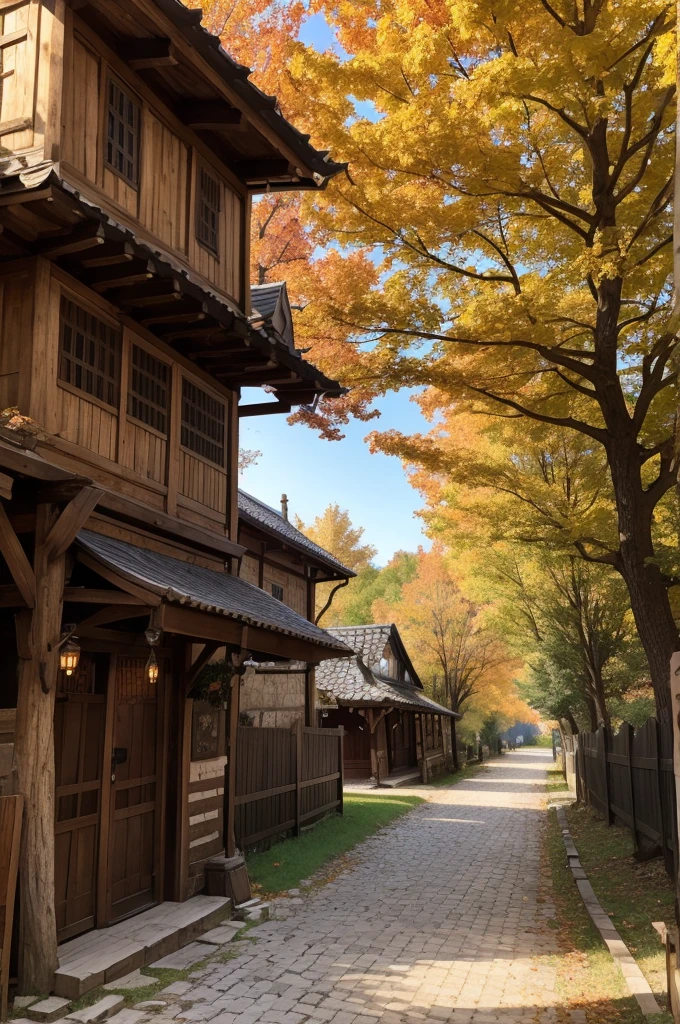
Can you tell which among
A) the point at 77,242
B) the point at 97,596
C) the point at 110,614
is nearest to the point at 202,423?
the point at 77,242

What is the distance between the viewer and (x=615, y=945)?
777cm

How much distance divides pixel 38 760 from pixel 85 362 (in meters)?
3.93

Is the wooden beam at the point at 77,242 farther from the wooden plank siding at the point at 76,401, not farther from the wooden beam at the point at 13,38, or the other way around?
the wooden beam at the point at 13,38

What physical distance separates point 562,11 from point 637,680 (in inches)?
1093

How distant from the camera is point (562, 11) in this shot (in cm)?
967

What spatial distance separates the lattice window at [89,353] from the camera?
793 cm

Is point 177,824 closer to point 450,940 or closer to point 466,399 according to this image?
point 450,940

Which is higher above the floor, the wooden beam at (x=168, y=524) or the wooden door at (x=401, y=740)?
the wooden beam at (x=168, y=524)

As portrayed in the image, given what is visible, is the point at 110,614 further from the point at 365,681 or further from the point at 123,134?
the point at 365,681

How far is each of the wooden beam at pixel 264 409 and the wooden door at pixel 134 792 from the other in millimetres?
5010

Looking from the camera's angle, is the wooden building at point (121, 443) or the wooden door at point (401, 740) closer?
the wooden building at point (121, 443)

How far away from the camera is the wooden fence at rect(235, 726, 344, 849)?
12.9 meters

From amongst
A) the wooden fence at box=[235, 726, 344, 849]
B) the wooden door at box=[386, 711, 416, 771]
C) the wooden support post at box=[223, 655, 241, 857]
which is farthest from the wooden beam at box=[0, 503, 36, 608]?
the wooden door at box=[386, 711, 416, 771]

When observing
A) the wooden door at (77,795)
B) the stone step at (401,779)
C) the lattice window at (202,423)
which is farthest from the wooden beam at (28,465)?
the stone step at (401,779)
